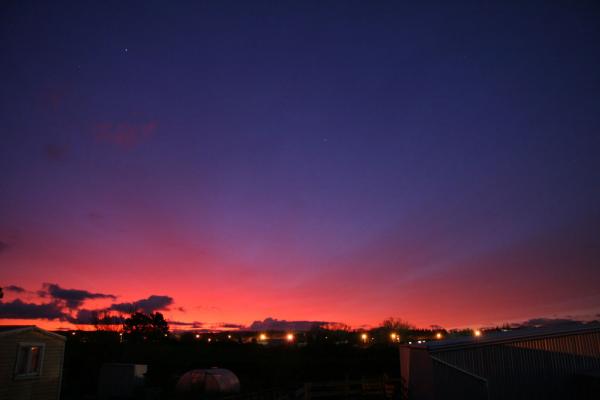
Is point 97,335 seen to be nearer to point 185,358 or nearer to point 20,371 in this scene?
point 185,358

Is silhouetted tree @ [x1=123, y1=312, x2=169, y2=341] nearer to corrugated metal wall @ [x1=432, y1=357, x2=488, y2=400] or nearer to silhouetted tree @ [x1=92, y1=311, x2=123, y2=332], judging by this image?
silhouetted tree @ [x1=92, y1=311, x2=123, y2=332]

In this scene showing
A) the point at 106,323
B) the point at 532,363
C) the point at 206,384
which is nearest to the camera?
the point at 532,363

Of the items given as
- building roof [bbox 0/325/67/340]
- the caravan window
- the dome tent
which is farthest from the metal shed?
building roof [bbox 0/325/67/340]

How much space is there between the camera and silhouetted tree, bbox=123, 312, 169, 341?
66.1 metres

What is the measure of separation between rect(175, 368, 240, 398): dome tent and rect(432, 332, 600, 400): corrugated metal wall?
15580mm

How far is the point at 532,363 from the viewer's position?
18312 millimetres

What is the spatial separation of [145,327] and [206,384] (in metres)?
51.9

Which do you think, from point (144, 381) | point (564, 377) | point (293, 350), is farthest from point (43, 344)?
point (293, 350)

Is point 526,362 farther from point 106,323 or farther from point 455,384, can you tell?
point 106,323

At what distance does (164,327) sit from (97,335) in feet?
96.6

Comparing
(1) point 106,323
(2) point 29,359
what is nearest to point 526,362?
(2) point 29,359

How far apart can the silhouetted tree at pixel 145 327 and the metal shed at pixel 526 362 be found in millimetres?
56590

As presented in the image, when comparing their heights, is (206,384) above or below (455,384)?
below

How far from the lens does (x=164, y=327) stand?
76.7 m
